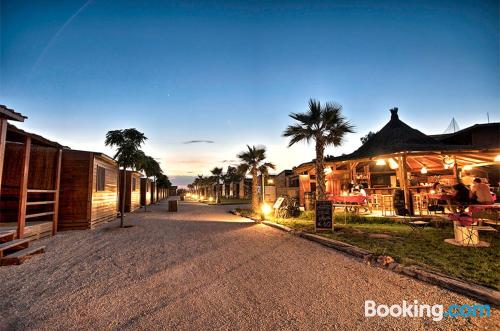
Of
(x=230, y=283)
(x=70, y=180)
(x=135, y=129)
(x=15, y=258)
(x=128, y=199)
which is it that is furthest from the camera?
(x=128, y=199)

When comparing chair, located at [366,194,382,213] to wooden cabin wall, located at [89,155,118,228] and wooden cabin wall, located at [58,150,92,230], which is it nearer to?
wooden cabin wall, located at [89,155,118,228]

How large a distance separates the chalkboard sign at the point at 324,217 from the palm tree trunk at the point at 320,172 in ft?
5.64

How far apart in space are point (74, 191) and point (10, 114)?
627cm

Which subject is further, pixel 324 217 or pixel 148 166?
pixel 148 166

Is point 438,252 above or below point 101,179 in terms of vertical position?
below

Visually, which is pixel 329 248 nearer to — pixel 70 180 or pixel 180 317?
pixel 180 317

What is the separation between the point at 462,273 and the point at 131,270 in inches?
246

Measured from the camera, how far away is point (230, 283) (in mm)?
4254

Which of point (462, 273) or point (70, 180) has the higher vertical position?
point (70, 180)

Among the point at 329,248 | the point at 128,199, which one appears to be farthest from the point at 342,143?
the point at 128,199

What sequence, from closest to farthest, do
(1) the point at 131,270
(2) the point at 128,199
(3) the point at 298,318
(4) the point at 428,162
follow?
(3) the point at 298,318, (1) the point at 131,270, (4) the point at 428,162, (2) the point at 128,199

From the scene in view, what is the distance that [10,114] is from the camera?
→ 552cm

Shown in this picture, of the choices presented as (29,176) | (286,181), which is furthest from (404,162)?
(286,181)

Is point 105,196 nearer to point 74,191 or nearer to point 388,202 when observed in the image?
point 74,191
